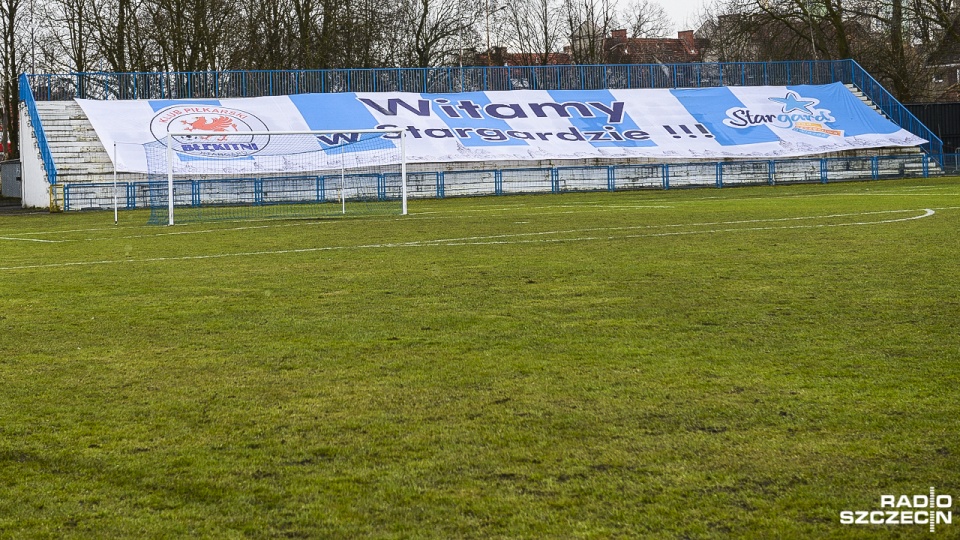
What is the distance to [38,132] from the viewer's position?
1371 inches

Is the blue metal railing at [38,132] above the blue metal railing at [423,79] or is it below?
below

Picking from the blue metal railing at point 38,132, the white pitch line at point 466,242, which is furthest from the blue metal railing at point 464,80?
the white pitch line at point 466,242

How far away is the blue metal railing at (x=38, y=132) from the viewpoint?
3256 cm

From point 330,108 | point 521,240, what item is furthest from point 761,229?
point 330,108

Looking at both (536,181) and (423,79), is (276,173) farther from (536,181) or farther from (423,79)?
(423,79)

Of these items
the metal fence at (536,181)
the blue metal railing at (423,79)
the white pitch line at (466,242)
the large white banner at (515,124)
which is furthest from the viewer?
the blue metal railing at (423,79)

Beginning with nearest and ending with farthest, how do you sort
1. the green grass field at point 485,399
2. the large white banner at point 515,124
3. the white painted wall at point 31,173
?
the green grass field at point 485,399
the white painted wall at point 31,173
the large white banner at point 515,124

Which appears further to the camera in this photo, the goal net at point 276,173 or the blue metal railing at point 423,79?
the blue metal railing at point 423,79

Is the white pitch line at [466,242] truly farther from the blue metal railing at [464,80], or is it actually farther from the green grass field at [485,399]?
the blue metal railing at [464,80]

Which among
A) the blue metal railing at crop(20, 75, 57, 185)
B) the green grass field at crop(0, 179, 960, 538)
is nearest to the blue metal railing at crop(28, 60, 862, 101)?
the blue metal railing at crop(20, 75, 57, 185)

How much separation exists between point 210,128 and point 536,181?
1078cm

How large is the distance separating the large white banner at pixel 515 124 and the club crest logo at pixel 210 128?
41 millimetres

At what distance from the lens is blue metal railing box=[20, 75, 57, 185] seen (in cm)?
3256

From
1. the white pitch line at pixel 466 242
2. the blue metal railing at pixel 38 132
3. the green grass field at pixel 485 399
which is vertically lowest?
the green grass field at pixel 485 399
